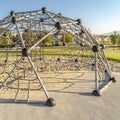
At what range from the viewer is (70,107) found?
7.20 m

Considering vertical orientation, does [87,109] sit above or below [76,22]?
below

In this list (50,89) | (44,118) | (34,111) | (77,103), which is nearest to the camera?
(44,118)

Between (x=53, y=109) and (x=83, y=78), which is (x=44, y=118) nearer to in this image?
(x=53, y=109)

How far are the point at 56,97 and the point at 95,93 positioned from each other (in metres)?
1.60

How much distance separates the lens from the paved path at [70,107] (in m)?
6.46

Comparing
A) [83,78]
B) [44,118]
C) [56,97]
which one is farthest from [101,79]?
[44,118]

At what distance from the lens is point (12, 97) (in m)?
8.22

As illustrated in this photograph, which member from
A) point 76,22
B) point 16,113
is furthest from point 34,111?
point 76,22

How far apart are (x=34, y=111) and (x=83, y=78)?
5490 millimetres

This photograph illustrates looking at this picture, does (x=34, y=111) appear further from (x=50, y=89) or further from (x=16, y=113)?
(x=50, y=89)

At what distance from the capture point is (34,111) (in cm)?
688

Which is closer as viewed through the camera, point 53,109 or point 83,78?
point 53,109

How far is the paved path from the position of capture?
6.46 m

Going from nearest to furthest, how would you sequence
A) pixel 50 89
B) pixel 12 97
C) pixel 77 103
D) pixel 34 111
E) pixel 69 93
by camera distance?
pixel 34 111 < pixel 77 103 < pixel 12 97 < pixel 69 93 < pixel 50 89
